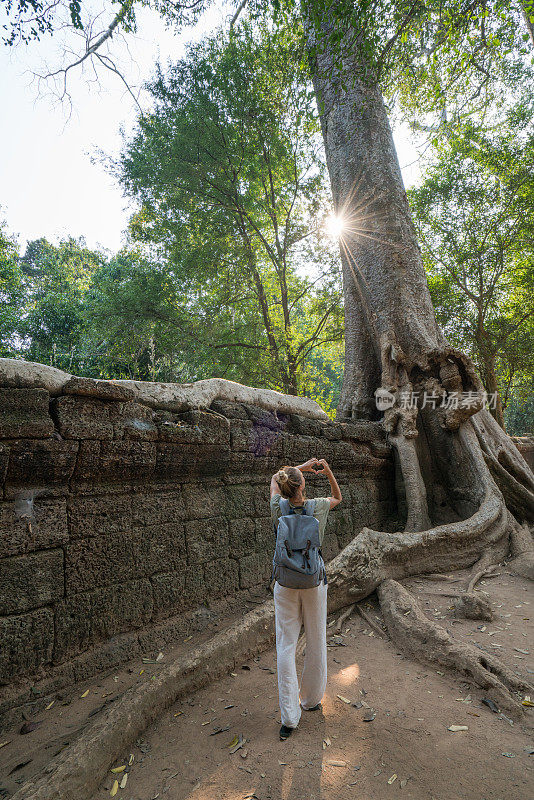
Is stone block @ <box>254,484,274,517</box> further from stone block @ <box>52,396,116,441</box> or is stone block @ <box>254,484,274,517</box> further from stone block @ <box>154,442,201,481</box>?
stone block @ <box>52,396,116,441</box>

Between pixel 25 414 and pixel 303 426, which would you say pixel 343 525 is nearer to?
pixel 303 426

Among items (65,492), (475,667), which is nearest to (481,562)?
(475,667)

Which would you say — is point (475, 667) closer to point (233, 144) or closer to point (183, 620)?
point (183, 620)

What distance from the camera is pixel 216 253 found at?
9805 mm

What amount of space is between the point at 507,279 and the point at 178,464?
468 inches

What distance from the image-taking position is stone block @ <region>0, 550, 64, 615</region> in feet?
6.71

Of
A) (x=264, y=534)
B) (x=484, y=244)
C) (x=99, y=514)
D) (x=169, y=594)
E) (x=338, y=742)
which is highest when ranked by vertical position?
(x=484, y=244)

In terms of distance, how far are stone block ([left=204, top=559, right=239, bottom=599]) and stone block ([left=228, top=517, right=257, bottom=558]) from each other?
98mm

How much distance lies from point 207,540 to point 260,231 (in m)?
9.27

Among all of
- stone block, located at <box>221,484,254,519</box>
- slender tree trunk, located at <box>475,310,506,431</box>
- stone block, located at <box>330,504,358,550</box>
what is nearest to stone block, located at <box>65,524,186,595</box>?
stone block, located at <box>221,484,254,519</box>

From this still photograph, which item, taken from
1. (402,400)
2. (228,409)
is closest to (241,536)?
(228,409)

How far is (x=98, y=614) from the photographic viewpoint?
236cm

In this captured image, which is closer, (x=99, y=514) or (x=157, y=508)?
(x=99, y=514)

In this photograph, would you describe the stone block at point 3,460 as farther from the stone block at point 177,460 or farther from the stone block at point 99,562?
the stone block at point 177,460
